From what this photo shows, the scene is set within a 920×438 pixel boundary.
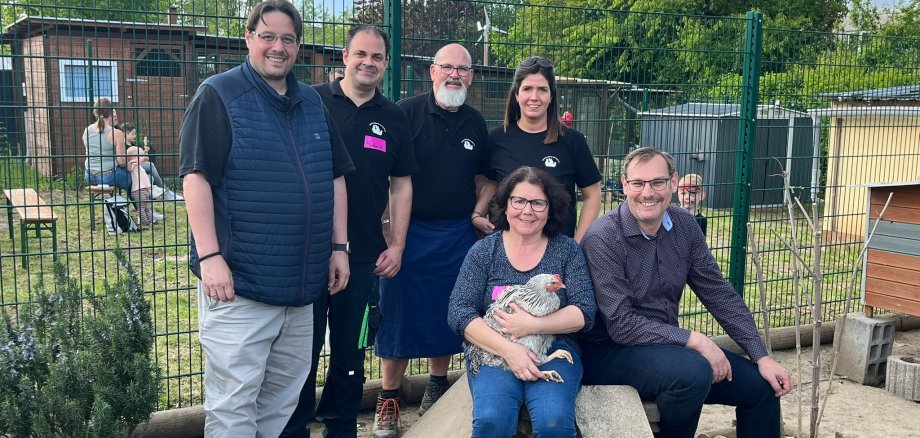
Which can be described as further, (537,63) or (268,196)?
(537,63)

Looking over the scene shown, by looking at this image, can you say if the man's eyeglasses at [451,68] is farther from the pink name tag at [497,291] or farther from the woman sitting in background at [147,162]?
the woman sitting in background at [147,162]

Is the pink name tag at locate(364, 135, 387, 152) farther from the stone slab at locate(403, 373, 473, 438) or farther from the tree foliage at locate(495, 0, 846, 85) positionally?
the tree foliage at locate(495, 0, 846, 85)

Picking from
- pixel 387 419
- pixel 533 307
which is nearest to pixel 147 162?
pixel 387 419

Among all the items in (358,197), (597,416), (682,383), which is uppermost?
(358,197)

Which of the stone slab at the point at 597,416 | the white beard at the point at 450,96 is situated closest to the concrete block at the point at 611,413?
the stone slab at the point at 597,416

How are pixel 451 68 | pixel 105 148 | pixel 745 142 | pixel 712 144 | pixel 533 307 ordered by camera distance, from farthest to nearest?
pixel 712 144, pixel 745 142, pixel 105 148, pixel 451 68, pixel 533 307

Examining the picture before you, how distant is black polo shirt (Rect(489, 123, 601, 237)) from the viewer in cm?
448

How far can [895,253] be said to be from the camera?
6145 millimetres

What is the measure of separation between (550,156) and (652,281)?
3.04 feet

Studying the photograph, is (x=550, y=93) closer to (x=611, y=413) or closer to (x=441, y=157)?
(x=441, y=157)

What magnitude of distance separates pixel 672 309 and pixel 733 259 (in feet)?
8.93

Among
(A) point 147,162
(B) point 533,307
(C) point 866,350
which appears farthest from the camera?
(C) point 866,350

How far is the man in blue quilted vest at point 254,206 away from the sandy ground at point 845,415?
1.55 m

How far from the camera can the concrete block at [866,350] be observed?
Result: 20.1ft
